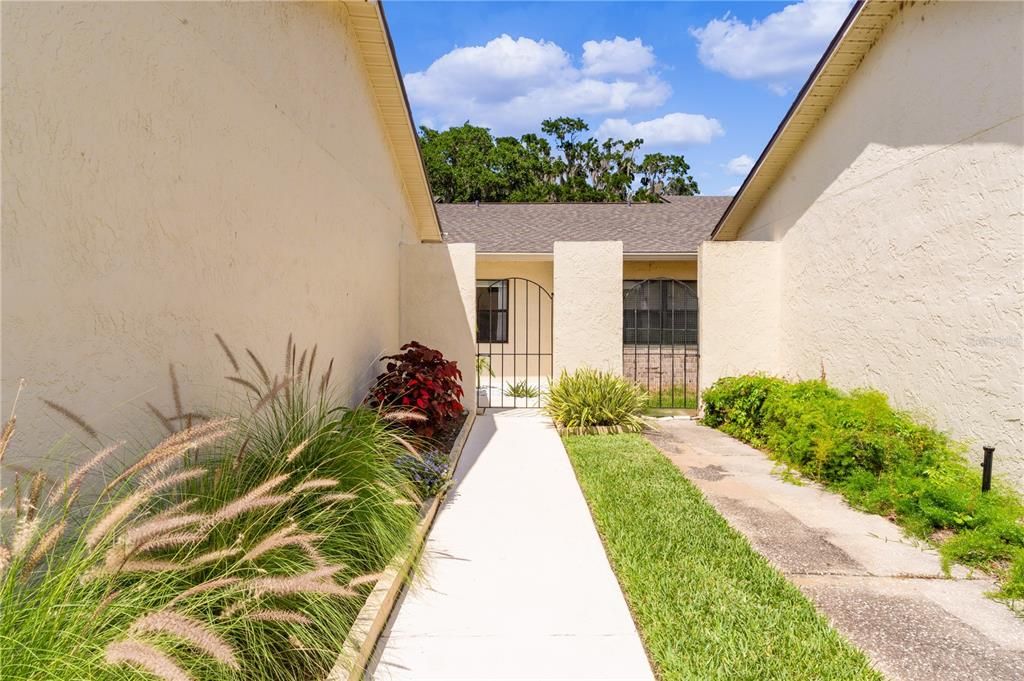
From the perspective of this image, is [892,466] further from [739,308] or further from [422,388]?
[422,388]

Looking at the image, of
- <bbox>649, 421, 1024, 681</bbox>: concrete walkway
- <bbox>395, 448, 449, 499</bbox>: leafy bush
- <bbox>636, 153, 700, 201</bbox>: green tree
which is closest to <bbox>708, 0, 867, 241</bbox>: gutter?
<bbox>649, 421, 1024, 681</bbox>: concrete walkway

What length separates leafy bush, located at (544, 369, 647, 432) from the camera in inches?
348

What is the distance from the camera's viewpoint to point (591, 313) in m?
10.2

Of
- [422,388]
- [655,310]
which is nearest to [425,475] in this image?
[422,388]

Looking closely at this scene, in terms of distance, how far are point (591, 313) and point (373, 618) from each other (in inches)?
301

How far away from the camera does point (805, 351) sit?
884cm

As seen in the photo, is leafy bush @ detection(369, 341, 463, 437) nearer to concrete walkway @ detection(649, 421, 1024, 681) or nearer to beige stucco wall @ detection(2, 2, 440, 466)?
beige stucco wall @ detection(2, 2, 440, 466)

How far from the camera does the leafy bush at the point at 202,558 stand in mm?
1688

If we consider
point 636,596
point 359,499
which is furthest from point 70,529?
point 636,596

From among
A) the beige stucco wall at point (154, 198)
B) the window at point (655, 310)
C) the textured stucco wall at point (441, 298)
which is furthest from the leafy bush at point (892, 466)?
the window at point (655, 310)

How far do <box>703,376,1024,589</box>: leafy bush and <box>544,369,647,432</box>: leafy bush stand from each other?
1.76m

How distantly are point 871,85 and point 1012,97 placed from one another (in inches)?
99.3

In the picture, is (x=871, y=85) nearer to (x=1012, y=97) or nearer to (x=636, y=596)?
(x=1012, y=97)

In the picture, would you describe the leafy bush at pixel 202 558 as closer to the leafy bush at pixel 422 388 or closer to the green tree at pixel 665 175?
the leafy bush at pixel 422 388
